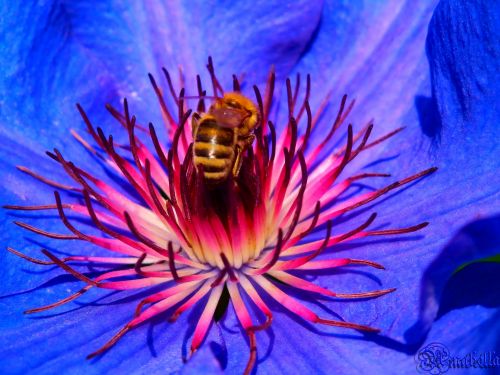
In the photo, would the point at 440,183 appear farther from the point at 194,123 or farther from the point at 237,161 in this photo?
the point at 194,123

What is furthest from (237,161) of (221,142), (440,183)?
(440,183)

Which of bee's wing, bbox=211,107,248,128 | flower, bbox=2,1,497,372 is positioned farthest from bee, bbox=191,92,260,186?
flower, bbox=2,1,497,372

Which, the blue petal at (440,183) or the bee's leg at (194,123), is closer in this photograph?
the blue petal at (440,183)

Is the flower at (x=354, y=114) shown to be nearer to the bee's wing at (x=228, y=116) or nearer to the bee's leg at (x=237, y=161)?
the bee's leg at (x=237, y=161)

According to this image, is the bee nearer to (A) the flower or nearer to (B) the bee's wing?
(B) the bee's wing

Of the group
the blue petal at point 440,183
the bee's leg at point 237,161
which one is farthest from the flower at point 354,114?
the bee's leg at point 237,161

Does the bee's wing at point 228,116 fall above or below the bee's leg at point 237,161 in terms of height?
above
